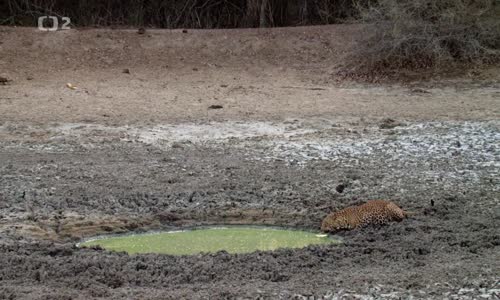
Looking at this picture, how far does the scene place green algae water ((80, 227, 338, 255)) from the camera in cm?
657

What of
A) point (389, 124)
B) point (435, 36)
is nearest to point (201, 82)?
point (435, 36)

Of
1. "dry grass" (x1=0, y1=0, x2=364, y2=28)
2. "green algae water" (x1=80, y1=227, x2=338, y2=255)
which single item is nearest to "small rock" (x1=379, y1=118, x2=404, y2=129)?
"green algae water" (x1=80, y1=227, x2=338, y2=255)

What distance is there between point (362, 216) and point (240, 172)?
2.14 meters

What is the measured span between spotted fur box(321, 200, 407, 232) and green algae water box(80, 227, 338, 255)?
0.47ft

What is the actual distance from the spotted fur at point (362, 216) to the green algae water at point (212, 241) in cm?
14

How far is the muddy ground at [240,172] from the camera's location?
18.4ft

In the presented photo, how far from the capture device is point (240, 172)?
8.69 m

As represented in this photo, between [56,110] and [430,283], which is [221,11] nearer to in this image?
[56,110]

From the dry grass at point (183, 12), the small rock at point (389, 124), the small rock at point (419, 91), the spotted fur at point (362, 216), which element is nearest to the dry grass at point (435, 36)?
the small rock at point (419, 91)

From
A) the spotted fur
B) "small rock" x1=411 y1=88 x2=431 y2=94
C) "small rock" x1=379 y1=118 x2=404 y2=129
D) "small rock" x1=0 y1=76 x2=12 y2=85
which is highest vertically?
the spotted fur

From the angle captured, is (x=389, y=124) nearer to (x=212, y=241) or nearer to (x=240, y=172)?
(x=240, y=172)

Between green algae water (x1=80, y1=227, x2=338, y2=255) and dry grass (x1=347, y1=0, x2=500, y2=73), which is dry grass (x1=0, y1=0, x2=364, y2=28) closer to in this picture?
dry grass (x1=347, y1=0, x2=500, y2=73)

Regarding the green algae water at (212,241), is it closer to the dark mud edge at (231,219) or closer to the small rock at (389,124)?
the dark mud edge at (231,219)

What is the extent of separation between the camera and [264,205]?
301 inches
